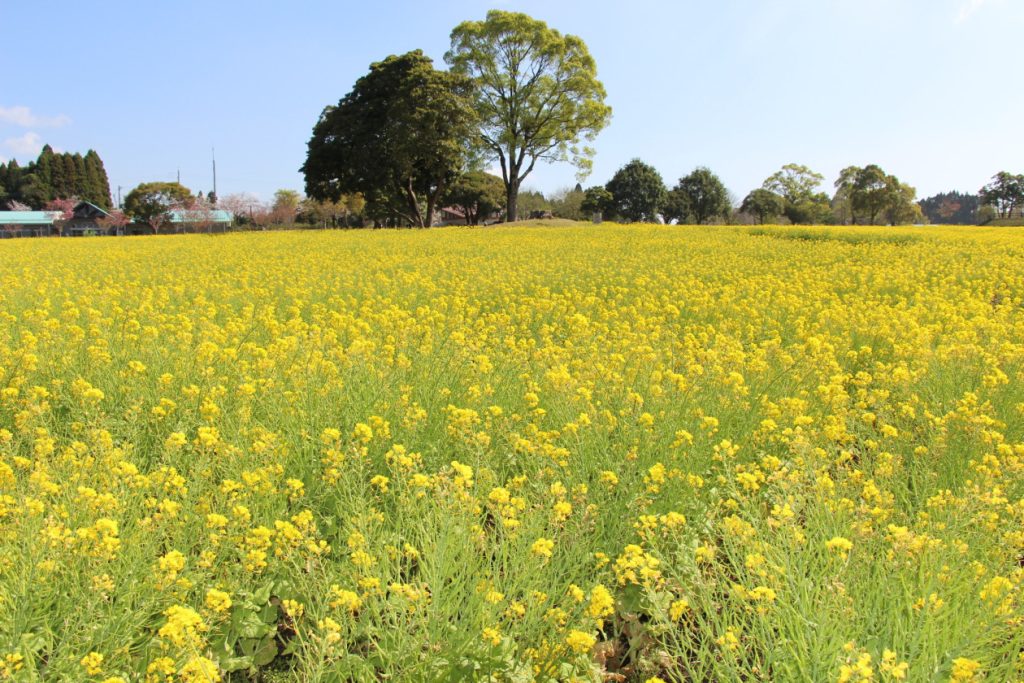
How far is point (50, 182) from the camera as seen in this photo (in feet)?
266

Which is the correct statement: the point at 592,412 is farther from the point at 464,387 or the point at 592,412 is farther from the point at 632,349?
the point at 632,349

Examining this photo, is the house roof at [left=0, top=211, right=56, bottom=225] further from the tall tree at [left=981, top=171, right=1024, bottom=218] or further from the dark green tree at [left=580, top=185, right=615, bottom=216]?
the tall tree at [left=981, top=171, right=1024, bottom=218]

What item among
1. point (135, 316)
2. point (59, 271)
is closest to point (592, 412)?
point (135, 316)

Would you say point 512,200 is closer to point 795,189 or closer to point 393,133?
point 393,133

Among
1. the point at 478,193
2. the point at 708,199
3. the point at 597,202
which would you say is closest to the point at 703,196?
the point at 708,199

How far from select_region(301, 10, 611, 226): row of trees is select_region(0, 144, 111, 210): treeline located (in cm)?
5867

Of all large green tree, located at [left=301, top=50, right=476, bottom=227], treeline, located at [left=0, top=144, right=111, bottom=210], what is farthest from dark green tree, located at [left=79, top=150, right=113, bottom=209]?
large green tree, located at [left=301, top=50, right=476, bottom=227]

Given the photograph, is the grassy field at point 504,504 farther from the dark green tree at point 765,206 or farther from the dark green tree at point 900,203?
the dark green tree at point 765,206

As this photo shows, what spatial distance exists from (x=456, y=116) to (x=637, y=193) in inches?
1476

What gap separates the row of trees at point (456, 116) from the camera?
37.1 meters

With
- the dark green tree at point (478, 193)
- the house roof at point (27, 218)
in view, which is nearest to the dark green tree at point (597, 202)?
the dark green tree at point (478, 193)

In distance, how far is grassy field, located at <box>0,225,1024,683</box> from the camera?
1.88 meters

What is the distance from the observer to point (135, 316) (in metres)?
6.35

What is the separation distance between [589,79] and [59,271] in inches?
1373
